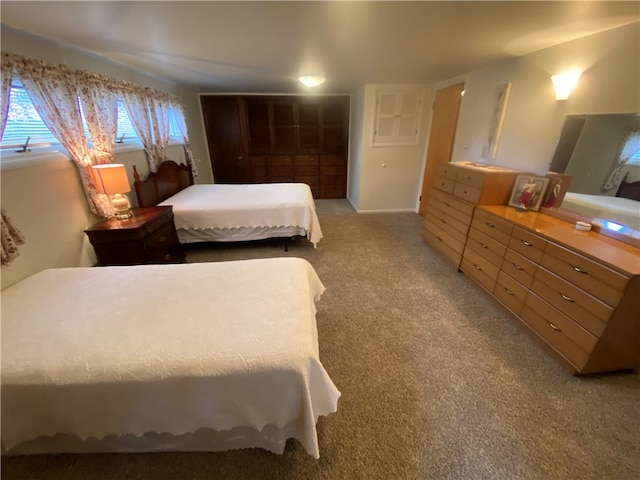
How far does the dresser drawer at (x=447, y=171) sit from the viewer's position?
2.97 m

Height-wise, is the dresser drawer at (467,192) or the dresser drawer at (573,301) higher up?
the dresser drawer at (467,192)

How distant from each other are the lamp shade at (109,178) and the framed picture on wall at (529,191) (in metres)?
3.57

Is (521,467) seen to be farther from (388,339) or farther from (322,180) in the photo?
(322,180)

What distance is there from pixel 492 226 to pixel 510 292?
590 millimetres

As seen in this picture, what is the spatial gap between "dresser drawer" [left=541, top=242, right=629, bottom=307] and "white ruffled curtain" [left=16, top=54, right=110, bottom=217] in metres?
3.65

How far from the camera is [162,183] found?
3.46 metres

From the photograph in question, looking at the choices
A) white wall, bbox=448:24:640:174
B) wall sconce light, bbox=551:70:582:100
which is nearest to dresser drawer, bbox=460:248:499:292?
white wall, bbox=448:24:640:174

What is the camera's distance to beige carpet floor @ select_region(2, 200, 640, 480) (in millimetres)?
1232

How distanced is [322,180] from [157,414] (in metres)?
5.25

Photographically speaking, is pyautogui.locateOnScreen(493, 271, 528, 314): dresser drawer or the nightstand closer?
pyautogui.locateOnScreen(493, 271, 528, 314): dresser drawer

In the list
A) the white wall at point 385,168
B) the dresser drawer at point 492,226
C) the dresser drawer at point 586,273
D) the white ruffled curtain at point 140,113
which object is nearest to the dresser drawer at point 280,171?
the white wall at point 385,168

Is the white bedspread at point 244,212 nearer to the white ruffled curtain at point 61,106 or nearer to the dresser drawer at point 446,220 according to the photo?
the white ruffled curtain at point 61,106

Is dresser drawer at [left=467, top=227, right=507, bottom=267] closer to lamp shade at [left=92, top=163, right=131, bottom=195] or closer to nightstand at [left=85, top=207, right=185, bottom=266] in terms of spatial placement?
nightstand at [left=85, top=207, right=185, bottom=266]

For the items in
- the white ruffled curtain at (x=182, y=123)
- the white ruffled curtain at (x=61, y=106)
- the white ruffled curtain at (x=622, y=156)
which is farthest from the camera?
the white ruffled curtain at (x=182, y=123)
